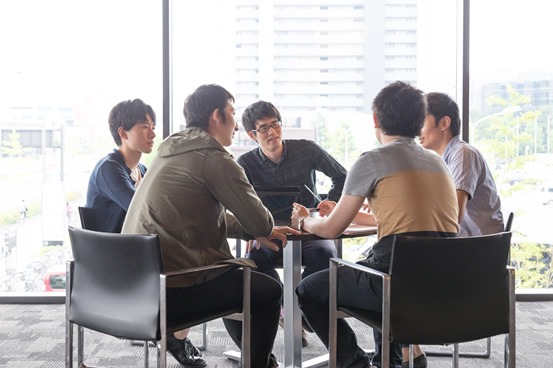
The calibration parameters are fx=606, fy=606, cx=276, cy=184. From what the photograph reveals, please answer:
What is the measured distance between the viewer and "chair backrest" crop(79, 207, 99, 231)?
8.27 feet

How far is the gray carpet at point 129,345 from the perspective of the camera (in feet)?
10.0

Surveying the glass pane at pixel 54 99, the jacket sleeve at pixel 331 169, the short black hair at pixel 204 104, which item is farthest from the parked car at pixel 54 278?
the short black hair at pixel 204 104

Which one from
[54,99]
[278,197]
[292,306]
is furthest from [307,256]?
[54,99]

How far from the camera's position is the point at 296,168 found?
351cm

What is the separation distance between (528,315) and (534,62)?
1813mm

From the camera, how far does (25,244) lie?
4301mm

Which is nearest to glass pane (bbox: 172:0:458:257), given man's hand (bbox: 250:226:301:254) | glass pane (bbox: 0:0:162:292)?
glass pane (bbox: 0:0:162:292)

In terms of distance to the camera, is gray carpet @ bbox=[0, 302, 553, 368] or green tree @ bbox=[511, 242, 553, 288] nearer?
Answer: gray carpet @ bbox=[0, 302, 553, 368]

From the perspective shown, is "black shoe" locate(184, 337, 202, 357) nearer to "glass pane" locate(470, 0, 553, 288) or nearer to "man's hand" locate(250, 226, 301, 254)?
"man's hand" locate(250, 226, 301, 254)

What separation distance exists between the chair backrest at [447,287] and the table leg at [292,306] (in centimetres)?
90

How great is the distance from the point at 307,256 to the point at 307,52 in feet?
5.46

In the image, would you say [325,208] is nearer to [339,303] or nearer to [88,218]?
[339,303]

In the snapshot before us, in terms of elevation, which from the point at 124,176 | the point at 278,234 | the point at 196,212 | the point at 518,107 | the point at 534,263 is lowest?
the point at 534,263

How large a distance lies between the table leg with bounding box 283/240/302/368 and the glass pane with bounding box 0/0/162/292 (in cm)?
194
